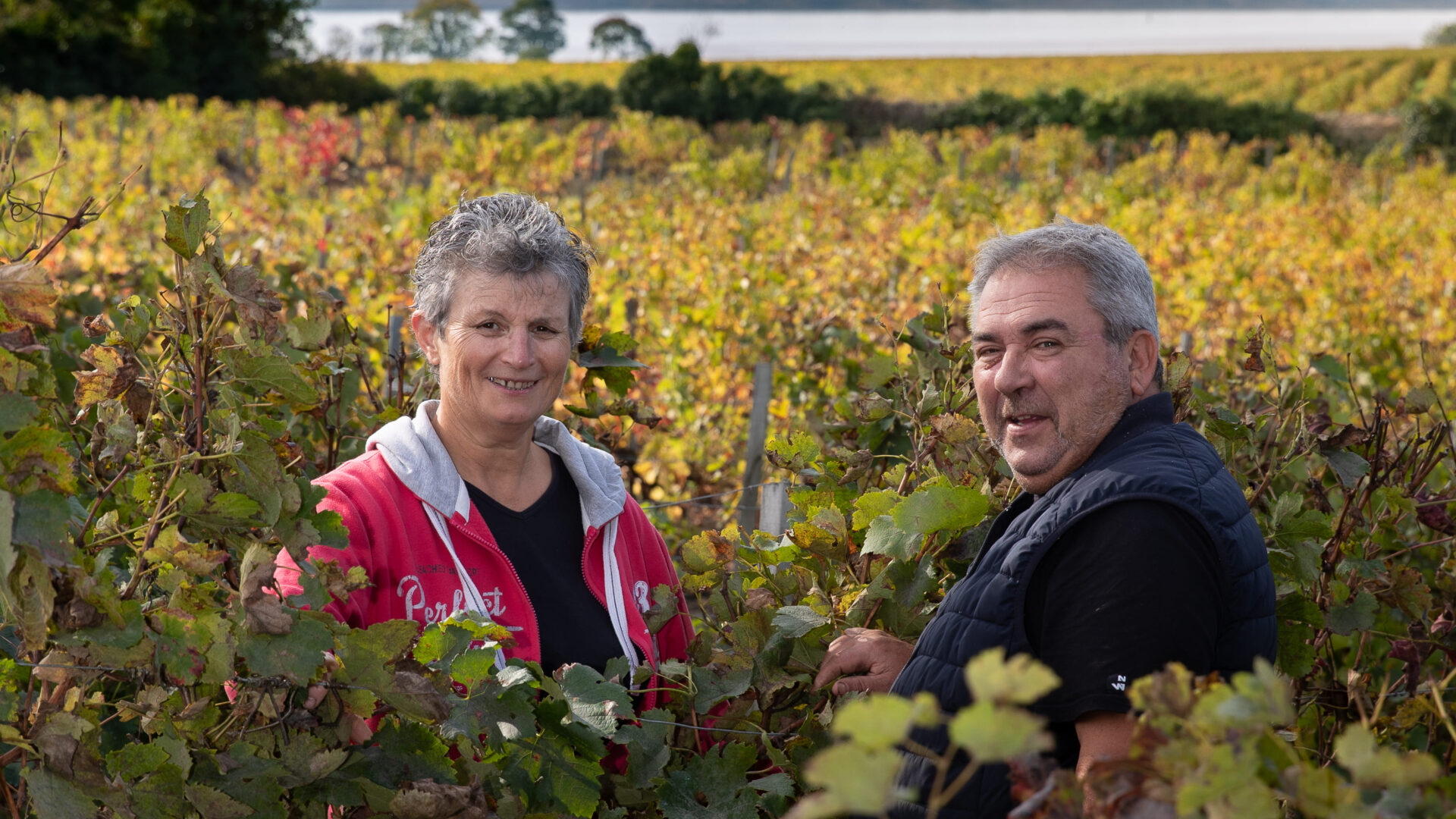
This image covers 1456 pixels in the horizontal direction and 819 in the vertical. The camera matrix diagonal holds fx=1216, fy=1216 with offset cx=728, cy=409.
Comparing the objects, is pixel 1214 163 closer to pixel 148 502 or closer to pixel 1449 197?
pixel 1449 197

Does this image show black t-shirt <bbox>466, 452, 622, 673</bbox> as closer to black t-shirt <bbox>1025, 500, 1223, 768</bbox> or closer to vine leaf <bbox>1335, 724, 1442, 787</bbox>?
black t-shirt <bbox>1025, 500, 1223, 768</bbox>

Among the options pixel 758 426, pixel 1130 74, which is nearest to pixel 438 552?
pixel 758 426

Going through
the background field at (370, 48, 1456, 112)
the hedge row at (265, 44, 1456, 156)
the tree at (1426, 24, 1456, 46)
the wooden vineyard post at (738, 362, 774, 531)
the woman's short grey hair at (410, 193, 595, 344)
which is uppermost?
the tree at (1426, 24, 1456, 46)

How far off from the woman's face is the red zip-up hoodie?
9cm

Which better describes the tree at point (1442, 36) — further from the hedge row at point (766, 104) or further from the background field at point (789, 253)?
the background field at point (789, 253)

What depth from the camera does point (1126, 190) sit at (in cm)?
1352

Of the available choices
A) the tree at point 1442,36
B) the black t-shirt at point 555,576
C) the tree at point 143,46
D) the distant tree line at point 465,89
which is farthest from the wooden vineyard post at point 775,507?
the tree at point 1442,36

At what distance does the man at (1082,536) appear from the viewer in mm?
1232

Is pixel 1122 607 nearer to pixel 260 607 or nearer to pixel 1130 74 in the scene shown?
pixel 260 607

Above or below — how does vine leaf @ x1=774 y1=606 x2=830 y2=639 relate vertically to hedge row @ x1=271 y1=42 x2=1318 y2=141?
below

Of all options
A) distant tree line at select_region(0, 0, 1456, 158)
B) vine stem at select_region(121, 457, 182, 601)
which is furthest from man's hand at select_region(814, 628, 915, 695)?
distant tree line at select_region(0, 0, 1456, 158)

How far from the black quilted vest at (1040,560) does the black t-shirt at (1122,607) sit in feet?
0.07

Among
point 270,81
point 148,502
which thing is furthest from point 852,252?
point 270,81

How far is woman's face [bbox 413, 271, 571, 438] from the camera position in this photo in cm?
193
